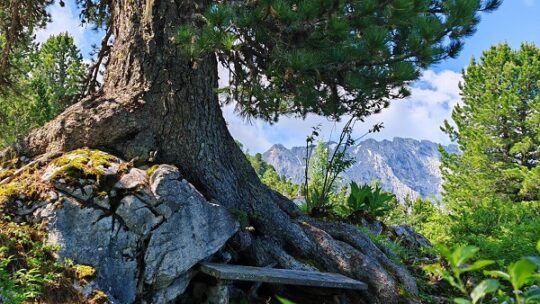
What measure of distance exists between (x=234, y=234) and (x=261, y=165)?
73.9m

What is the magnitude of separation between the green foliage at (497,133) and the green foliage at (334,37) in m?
18.0

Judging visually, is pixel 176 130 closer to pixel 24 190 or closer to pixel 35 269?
pixel 24 190

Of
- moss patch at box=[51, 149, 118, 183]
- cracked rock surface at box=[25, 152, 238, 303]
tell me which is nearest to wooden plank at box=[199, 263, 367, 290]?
cracked rock surface at box=[25, 152, 238, 303]

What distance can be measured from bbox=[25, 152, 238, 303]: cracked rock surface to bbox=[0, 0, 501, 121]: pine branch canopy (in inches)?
52.9

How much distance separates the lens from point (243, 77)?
6.09m

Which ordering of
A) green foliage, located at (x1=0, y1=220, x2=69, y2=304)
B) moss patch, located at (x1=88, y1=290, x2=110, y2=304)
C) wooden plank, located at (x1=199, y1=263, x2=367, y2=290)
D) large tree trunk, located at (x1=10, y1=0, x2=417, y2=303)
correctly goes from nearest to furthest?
green foliage, located at (x1=0, y1=220, x2=69, y2=304)
moss patch, located at (x1=88, y1=290, x2=110, y2=304)
wooden plank, located at (x1=199, y1=263, x2=367, y2=290)
large tree trunk, located at (x1=10, y1=0, x2=417, y2=303)

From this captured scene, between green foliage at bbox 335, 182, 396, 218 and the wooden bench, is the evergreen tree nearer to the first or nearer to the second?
green foliage at bbox 335, 182, 396, 218

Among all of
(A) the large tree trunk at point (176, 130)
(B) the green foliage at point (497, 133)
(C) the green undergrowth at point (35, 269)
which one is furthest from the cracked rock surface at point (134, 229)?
(B) the green foliage at point (497, 133)

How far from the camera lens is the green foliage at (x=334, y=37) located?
423 cm

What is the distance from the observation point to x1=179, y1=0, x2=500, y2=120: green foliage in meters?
4.23

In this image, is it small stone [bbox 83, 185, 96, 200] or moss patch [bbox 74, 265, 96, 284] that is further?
small stone [bbox 83, 185, 96, 200]

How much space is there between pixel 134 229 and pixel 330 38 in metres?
2.62

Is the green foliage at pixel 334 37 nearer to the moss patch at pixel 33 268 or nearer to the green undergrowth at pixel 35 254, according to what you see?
the green undergrowth at pixel 35 254

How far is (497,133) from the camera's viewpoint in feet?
79.9
